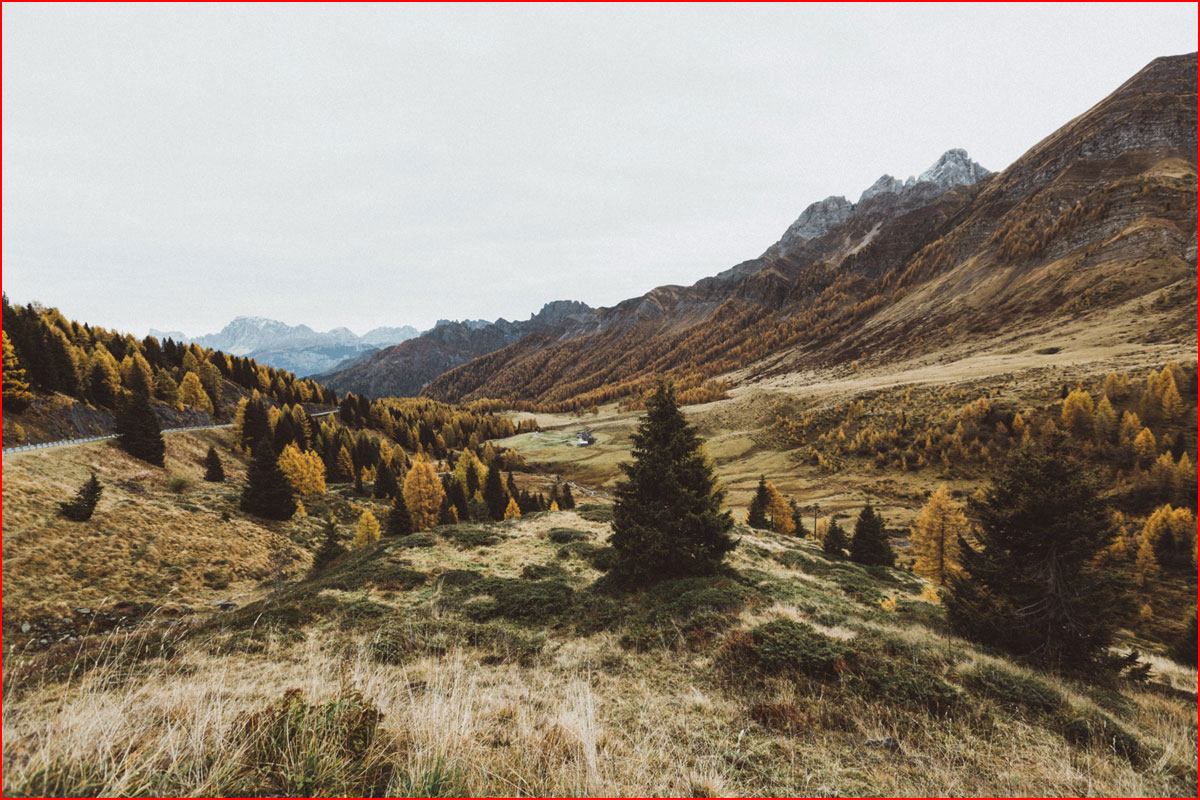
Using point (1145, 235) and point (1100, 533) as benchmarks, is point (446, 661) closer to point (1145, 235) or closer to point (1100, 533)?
point (1100, 533)

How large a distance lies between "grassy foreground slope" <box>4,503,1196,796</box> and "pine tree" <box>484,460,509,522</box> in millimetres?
36834

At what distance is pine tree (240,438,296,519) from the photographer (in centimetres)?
3438

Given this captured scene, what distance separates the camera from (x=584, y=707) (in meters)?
6.07

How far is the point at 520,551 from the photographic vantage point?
2403cm

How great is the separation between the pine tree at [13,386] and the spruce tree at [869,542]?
77.6 m

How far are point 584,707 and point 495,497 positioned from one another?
49412mm

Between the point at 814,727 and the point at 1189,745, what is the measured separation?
5779 mm

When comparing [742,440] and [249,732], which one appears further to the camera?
[742,440]

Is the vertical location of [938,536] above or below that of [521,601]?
below

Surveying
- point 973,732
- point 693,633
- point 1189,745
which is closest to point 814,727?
point 973,732

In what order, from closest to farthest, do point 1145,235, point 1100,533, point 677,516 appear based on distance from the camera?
1. point 1100,533
2. point 677,516
3. point 1145,235

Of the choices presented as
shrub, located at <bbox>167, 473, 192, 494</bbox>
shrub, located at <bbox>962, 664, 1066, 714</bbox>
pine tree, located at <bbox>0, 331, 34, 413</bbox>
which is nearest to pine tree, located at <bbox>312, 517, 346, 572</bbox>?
shrub, located at <bbox>167, 473, 192, 494</bbox>

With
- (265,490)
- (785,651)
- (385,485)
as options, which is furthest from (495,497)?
(785,651)

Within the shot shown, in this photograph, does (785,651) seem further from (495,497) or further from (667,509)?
(495,497)
